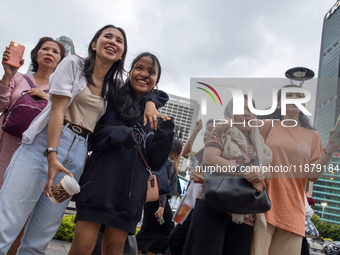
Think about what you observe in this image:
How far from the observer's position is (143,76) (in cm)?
181

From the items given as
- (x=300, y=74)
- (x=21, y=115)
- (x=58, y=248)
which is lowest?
(x=58, y=248)

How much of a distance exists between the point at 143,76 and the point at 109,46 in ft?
1.01

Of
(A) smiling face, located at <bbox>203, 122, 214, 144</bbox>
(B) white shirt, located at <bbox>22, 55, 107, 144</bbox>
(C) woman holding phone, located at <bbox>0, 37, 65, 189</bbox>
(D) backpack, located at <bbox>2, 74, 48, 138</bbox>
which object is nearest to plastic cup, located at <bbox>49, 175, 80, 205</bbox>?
(B) white shirt, located at <bbox>22, 55, 107, 144</bbox>

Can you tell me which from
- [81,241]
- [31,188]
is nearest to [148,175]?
[81,241]

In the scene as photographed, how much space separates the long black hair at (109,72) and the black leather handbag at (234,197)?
3.20ft

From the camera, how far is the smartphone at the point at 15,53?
184 cm

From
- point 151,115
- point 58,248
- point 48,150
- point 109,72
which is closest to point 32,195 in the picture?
point 48,150

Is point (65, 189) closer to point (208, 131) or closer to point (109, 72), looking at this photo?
point (109, 72)

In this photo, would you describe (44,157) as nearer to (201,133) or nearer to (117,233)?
(117,233)

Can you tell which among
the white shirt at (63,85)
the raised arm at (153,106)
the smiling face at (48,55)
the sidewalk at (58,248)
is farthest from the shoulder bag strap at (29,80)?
the sidewalk at (58,248)

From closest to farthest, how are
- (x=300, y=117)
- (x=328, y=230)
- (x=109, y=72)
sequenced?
(x=109, y=72) → (x=300, y=117) → (x=328, y=230)

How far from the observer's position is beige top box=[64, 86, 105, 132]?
1566 mm

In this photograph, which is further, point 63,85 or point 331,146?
point 331,146

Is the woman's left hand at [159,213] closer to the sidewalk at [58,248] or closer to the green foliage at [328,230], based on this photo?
the sidewalk at [58,248]
